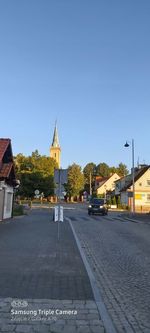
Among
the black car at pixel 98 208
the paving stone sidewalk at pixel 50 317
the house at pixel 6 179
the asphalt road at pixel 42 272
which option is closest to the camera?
the paving stone sidewalk at pixel 50 317

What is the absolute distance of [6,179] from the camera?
2677 centimetres

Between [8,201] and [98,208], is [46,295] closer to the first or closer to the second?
[8,201]

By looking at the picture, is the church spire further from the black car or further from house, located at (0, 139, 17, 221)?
house, located at (0, 139, 17, 221)

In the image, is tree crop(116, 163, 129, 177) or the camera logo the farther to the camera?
tree crop(116, 163, 129, 177)

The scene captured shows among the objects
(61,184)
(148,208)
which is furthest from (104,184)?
(61,184)

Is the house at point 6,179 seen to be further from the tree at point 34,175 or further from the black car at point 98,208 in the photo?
the tree at point 34,175

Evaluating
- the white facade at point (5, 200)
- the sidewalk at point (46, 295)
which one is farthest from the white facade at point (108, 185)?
the sidewalk at point (46, 295)

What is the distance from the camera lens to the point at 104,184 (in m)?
119

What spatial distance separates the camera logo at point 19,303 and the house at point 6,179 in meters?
17.2

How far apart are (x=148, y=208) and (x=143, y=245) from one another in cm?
4662

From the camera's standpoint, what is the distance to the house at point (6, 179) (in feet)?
80.4

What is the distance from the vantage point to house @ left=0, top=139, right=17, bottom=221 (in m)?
24.5

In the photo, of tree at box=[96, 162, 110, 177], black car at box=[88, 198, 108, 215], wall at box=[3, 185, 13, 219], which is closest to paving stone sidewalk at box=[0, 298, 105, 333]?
wall at box=[3, 185, 13, 219]

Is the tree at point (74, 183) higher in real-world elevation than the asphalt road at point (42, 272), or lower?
higher
